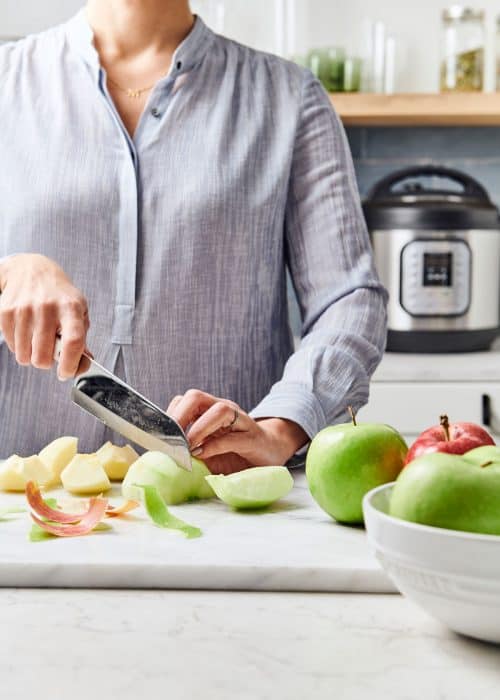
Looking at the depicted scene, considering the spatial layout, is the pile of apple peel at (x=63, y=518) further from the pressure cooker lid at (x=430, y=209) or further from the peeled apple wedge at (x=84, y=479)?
the pressure cooker lid at (x=430, y=209)

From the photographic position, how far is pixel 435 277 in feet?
8.02

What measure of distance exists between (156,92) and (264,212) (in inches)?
9.1

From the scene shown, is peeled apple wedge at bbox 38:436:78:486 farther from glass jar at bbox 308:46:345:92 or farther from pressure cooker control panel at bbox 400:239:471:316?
glass jar at bbox 308:46:345:92

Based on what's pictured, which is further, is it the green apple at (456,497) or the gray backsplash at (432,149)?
the gray backsplash at (432,149)

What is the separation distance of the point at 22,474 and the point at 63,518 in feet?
0.58

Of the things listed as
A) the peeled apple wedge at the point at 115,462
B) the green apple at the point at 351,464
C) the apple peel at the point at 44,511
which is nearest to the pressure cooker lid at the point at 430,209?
the peeled apple wedge at the point at 115,462

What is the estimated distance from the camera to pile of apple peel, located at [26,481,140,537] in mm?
935

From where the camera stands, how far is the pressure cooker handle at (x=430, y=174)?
2.46 m

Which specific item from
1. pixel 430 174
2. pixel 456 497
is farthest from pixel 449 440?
pixel 430 174

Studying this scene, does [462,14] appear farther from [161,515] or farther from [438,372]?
[161,515]

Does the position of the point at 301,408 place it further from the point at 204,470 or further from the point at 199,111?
the point at 199,111

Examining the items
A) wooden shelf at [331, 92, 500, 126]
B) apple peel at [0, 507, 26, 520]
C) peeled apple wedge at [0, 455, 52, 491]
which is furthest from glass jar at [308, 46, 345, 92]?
apple peel at [0, 507, 26, 520]

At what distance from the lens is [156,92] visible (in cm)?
143

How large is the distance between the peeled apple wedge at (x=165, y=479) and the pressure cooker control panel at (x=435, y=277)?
146cm
